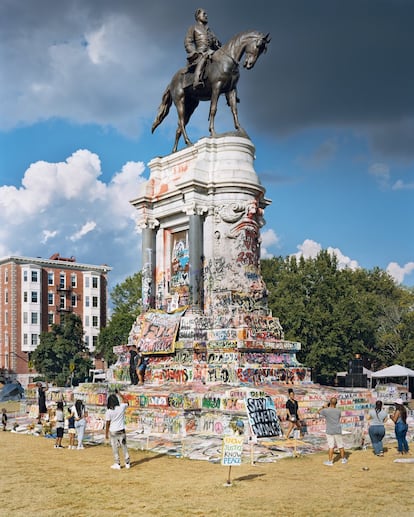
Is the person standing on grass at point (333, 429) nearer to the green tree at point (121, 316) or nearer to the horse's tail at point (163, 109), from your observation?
the horse's tail at point (163, 109)

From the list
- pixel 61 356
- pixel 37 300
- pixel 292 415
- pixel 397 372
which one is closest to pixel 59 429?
pixel 292 415

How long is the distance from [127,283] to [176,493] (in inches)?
2783

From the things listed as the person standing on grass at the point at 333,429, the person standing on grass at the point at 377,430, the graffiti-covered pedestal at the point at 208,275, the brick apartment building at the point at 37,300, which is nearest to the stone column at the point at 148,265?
the graffiti-covered pedestal at the point at 208,275

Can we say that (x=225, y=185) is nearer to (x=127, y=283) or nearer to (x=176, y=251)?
(x=176, y=251)

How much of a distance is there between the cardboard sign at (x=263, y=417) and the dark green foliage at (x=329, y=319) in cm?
3267

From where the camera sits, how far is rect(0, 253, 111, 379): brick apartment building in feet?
305

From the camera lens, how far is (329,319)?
54938 mm

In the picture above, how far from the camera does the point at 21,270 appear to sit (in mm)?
94250

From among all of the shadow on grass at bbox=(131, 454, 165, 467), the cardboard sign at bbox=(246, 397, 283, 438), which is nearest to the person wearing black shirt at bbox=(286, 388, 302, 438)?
the cardboard sign at bbox=(246, 397, 283, 438)

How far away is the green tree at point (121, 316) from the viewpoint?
256 ft

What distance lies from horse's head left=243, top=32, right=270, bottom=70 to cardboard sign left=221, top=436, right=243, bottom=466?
67.9 ft

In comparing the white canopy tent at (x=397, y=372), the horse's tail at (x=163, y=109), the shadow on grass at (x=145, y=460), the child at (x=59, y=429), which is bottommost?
the shadow on grass at (x=145, y=460)

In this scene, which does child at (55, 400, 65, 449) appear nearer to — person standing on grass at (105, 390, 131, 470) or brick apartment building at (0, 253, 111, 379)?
person standing on grass at (105, 390, 131, 470)

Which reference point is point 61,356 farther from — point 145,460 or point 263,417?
point 145,460
